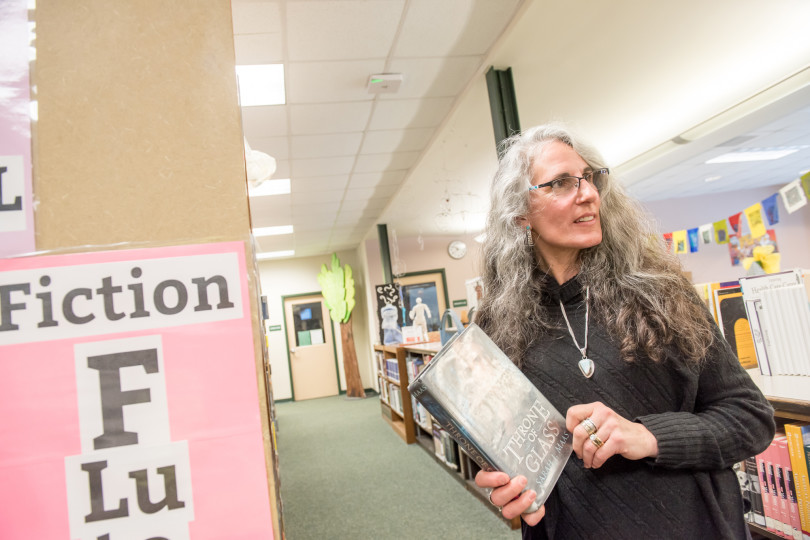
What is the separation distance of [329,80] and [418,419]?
3202 mm

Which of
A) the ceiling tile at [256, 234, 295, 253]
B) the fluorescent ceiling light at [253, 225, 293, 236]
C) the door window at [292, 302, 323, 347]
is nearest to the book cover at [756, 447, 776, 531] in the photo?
the fluorescent ceiling light at [253, 225, 293, 236]

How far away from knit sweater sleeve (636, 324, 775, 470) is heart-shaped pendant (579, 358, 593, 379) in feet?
Result: 0.38

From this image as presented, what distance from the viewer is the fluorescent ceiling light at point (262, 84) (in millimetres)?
3188

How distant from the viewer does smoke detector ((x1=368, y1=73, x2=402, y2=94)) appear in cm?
347

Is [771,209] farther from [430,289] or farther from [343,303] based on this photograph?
[343,303]

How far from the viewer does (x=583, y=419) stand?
813 millimetres

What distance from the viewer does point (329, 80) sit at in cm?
345

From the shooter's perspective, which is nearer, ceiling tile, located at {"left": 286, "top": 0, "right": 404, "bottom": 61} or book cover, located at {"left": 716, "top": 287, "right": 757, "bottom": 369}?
book cover, located at {"left": 716, "top": 287, "right": 757, "bottom": 369}

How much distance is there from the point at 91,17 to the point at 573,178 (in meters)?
0.89

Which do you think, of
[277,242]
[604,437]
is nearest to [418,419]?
[604,437]

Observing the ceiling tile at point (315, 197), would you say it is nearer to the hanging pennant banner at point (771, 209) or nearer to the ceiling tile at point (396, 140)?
the ceiling tile at point (396, 140)

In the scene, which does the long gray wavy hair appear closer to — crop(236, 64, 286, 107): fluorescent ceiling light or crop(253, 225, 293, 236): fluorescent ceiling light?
crop(236, 64, 286, 107): fluorescent ceiling light

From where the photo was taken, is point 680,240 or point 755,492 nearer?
point 755,492

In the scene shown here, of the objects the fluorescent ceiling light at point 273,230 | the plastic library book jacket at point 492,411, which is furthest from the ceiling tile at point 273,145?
the plastic library book jacket at point 492,411
